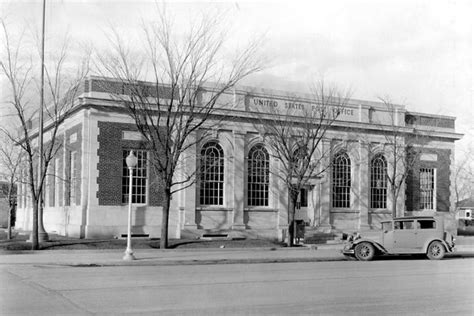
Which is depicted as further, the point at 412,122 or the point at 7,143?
the point at 412,122

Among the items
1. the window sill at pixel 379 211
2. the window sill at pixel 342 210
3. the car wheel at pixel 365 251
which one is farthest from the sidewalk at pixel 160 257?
the window sill at pixel 379 211

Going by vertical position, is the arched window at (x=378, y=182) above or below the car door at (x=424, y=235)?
above

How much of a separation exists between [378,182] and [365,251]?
16243 mm

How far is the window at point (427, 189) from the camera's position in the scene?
3919 centimetres

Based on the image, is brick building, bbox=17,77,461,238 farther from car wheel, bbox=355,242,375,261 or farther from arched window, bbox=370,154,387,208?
car wheel, bbox=355,242,375,261

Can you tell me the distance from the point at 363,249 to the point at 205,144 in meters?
12.9

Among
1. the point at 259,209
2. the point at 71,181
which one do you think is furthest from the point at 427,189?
the point at 71,181

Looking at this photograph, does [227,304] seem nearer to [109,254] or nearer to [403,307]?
[403,307]

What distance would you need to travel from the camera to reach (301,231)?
31516 millimetres

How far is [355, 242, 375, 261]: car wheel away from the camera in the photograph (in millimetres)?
21438

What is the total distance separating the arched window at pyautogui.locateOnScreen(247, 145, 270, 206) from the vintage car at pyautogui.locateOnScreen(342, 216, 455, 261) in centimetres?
1237

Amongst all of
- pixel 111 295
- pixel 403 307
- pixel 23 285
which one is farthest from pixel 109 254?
pixel 403 307

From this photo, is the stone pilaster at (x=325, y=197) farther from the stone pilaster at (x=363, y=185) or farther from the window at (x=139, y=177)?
the window at (x=139, y=177)

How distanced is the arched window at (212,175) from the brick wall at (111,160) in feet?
13.8
